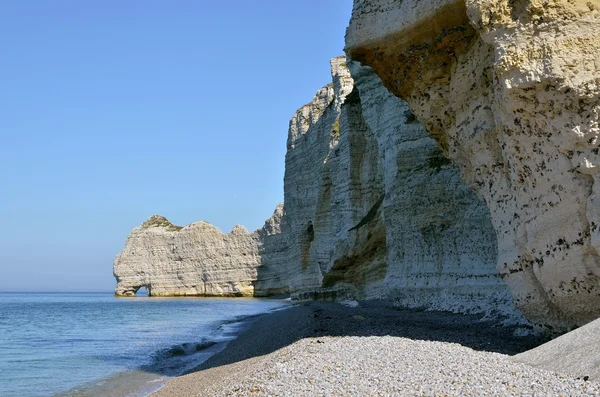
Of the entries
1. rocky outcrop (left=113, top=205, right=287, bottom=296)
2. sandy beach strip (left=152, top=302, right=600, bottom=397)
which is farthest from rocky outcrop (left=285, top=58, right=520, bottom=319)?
rocky outcrop (left=113, top=205, right=287, bottom=296)

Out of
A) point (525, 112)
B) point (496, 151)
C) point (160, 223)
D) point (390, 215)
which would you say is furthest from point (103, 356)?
point (160, 223)

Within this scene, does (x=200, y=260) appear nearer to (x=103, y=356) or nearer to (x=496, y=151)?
(x=103, y=356)

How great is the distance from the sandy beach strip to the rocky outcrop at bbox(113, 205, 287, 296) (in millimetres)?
44851

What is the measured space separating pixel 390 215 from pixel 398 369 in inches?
483

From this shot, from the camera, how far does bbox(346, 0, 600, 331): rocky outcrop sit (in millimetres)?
6148

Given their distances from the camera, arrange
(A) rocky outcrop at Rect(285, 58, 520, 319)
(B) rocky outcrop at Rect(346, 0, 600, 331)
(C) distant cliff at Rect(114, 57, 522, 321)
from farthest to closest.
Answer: (C) distant cliff at Rect(114, 57, 522, 321), (A) rocky outcrop at Rect(285, 58, 520, 319), (B) rocky outcrop at Rect(346, 0, 600, 331)

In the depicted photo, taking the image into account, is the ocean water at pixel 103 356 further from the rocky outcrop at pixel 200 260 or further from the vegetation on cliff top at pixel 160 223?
the vegetation on cliff top at pixel 160 223

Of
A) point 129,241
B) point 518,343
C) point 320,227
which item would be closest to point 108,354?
point 518,343

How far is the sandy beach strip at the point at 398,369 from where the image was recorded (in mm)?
4707

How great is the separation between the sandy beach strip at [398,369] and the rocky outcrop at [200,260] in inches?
1766

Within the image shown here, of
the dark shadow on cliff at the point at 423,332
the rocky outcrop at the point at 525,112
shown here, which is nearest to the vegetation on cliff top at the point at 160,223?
the dark shadow on cliff at the point at 423,332

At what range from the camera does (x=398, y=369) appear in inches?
220

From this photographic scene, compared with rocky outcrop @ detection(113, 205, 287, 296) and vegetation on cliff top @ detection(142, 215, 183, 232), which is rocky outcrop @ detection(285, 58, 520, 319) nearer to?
rocky outcrop @ detection(113, 205, 287, 296)

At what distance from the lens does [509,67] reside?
21.0ft
